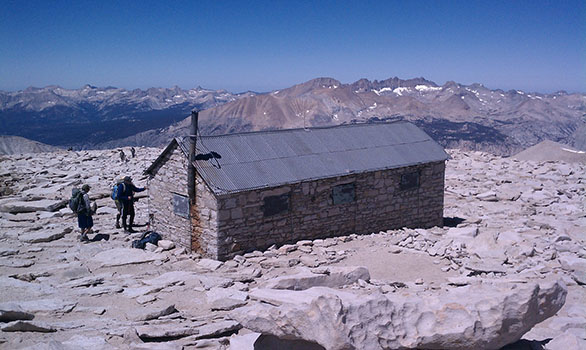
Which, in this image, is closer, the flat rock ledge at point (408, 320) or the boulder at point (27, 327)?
the flat rock ledge at point (408, 320)

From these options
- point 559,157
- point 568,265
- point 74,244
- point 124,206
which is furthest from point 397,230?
point 559,157

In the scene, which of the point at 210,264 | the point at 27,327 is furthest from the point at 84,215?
the point at 27,327

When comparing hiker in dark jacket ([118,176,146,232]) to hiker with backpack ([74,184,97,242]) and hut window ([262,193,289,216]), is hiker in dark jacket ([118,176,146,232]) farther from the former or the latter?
hut window ([262,193,289,216])

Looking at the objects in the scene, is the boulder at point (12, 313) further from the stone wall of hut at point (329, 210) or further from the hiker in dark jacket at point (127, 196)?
the hiker in dark jacket at point (127, 196)

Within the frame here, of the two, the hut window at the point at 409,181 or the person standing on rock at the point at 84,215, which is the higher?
the hut window at the point at 409,181

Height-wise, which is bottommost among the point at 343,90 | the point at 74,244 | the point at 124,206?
the point at 74,244

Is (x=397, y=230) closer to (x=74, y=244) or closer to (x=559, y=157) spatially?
(x=74, y=244)

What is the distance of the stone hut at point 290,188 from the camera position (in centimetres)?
1261

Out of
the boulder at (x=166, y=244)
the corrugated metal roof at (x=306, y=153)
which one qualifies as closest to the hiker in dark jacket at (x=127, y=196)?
the boulder at (x=166, y=244)

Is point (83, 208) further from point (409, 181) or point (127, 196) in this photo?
point (409, 181)

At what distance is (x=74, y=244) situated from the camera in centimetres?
1395

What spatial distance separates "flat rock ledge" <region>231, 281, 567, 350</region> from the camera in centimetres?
550

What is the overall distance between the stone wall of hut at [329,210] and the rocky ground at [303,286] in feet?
1.52

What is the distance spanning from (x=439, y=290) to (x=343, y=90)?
148909 mm
